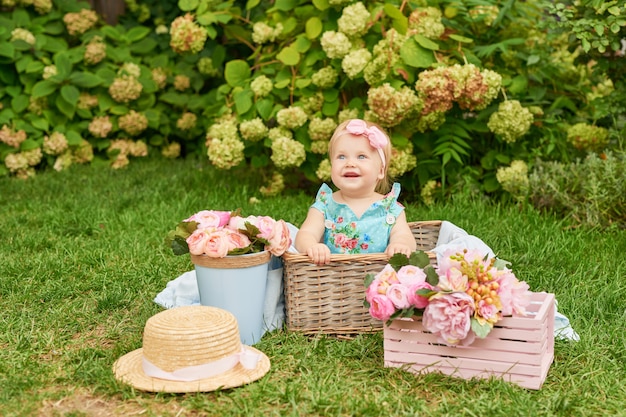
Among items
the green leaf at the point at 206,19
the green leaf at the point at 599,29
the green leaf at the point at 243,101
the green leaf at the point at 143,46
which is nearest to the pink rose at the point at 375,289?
the green leaf at the point at 599,29

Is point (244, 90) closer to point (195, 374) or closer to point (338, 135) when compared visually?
point (338, 135)

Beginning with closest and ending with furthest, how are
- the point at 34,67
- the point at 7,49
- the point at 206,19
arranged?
the point at 206,19, the point at 7,49, the point at 34,67

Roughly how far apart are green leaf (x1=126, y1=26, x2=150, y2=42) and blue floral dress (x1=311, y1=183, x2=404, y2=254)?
362 cm

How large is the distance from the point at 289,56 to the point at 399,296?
245 cm

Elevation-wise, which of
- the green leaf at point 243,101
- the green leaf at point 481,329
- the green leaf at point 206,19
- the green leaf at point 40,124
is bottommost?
the green leaf at point 481,329

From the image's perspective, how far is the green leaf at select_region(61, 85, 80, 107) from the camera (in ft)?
18.0

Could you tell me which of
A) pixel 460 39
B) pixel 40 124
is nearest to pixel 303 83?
pixel 460 39

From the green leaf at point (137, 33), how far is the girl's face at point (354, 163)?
3.64m

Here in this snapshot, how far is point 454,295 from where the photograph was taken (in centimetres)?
232

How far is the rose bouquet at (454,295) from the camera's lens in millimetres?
2320

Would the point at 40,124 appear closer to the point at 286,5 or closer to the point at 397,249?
the point at 286,5

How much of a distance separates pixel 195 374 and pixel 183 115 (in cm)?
406

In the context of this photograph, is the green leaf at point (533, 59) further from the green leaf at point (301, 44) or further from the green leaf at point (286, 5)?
the green leaf at point (286, 5)

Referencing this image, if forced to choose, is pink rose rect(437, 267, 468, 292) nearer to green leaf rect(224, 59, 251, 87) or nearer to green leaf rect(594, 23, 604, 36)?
green leaf rect(594, 23, 604, 36)
